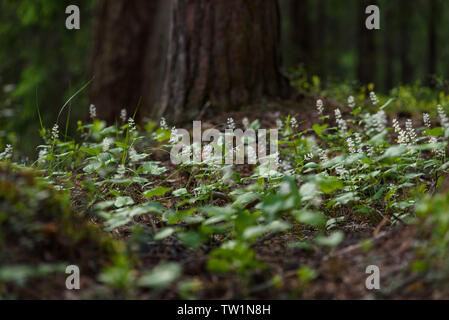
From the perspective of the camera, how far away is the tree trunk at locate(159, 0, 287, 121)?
4.46 meters

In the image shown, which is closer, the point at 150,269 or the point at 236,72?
the point at 150,269

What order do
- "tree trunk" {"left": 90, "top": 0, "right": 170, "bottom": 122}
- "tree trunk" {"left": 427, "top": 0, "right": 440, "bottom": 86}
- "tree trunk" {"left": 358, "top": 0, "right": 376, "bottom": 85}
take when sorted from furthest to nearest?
1. "tree trunk" {"left": 427, "top": 0, "right": 440, "bottom": 86}
2. "tree trunk" {"left": 358, "top": 0, "right": 376, "bottom": 85}
3. "tree trunk" {"left": 90, "top": 0, "right": 170, "bottom": 122}

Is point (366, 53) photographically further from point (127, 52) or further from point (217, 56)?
point (217, 56)

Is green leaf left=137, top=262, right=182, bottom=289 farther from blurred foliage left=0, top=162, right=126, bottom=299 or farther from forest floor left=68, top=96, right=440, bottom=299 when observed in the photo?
forest floor left=68, top=96, right=440, bottom=299

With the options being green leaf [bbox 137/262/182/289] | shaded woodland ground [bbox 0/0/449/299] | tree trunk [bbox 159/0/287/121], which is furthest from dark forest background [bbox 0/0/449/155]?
green leaf [bbox 137/262/182/289]

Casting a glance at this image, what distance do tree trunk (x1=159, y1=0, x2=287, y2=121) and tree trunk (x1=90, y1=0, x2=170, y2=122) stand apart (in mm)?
1550

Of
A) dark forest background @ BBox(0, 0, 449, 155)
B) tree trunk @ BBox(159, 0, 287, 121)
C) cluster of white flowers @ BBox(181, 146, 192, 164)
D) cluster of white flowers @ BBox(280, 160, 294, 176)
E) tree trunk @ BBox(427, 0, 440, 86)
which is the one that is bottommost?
cluster of white flowers @ BBox(280, 160, 294, 176)

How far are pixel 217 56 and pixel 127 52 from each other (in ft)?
7.54

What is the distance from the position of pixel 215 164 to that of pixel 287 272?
1098mm

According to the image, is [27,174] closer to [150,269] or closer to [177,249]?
[150,269]

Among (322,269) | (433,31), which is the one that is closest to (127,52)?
(322,269)

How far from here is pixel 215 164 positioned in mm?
2762

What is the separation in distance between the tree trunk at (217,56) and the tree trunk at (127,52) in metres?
1.55
